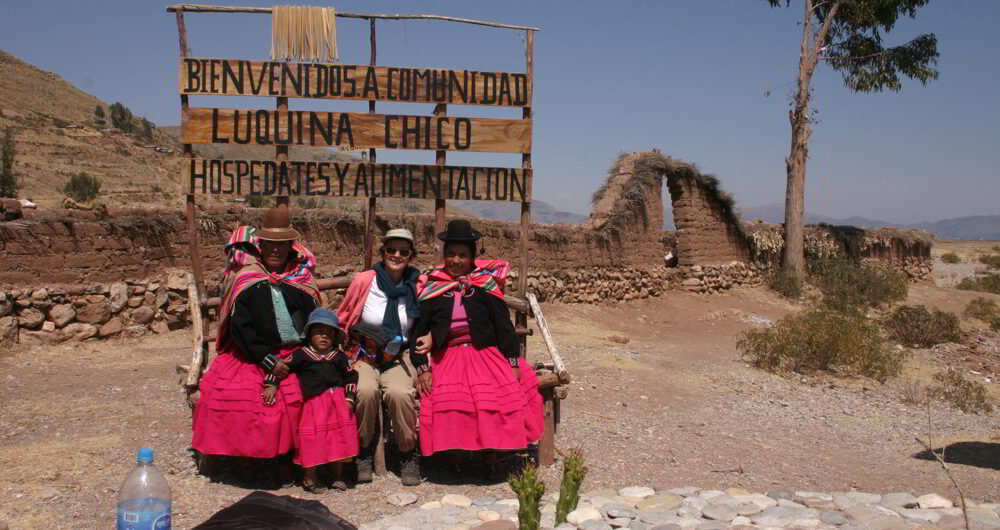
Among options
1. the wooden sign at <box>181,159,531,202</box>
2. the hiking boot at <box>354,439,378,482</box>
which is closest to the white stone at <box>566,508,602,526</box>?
the hiking boot at <box>354,439,378,482</box>

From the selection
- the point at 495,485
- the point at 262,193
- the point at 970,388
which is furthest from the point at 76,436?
the point at 970,388

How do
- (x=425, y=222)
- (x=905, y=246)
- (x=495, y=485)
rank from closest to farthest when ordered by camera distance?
(x=495, y=485) < (x=425, y=222) < (x=905, y=246)

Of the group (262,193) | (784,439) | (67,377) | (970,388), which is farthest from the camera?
(970,388)

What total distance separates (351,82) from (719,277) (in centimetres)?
1326

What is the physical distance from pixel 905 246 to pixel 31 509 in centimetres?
2434

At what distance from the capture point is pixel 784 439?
6.75 meters

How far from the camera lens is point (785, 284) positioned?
1917cm

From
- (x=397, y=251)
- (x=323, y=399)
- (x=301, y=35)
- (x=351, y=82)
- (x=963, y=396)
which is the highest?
(x=301, y=35)

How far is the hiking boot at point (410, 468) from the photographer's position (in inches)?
200

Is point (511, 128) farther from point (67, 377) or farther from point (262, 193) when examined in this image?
point (67, 377)

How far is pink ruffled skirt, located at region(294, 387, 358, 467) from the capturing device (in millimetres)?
4777

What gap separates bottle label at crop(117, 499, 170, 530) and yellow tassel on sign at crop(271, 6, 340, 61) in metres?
3.88

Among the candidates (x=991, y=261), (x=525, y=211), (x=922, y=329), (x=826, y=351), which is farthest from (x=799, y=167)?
(x=991, y=261)

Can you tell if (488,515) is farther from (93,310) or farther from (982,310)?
(982,310)
